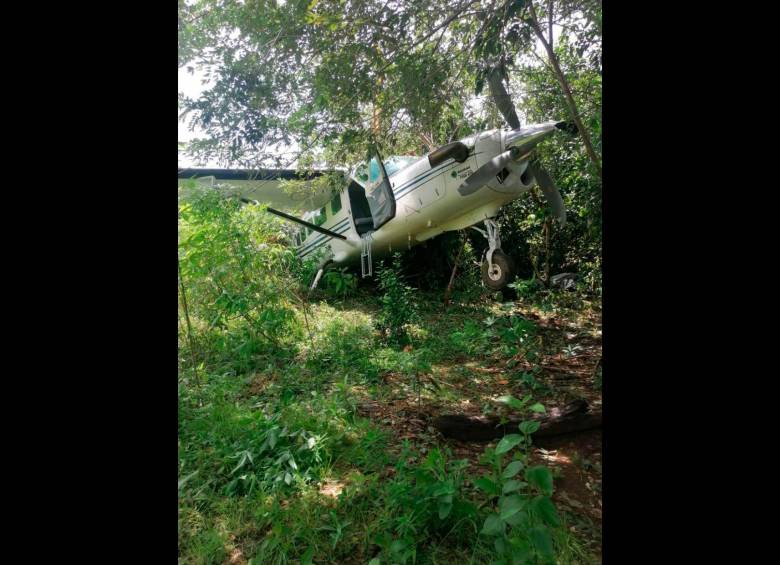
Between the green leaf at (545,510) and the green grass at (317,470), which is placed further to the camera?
the green grass at (317,470)

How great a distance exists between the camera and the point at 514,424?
2.57 meters

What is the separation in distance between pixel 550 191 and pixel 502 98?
2.04 m

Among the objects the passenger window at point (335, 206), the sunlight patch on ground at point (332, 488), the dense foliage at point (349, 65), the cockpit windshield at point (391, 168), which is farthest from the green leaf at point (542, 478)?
the passenger window at point (335, 206)

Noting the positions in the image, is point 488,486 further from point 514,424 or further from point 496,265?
point 496,265

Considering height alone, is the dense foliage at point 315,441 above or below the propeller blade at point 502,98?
below

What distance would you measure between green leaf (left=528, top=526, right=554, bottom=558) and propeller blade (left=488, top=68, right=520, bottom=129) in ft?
9.38

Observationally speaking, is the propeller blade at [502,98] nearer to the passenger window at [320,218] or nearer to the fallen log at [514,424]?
the fallen log at [514,424]

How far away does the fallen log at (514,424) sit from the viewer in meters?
2.49

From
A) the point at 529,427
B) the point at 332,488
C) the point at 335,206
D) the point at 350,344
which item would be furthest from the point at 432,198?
the point at 529,427

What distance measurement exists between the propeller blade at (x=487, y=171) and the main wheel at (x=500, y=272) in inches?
50.5

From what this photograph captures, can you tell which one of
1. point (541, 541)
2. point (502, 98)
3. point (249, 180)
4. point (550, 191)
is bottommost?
point (541, 541)
